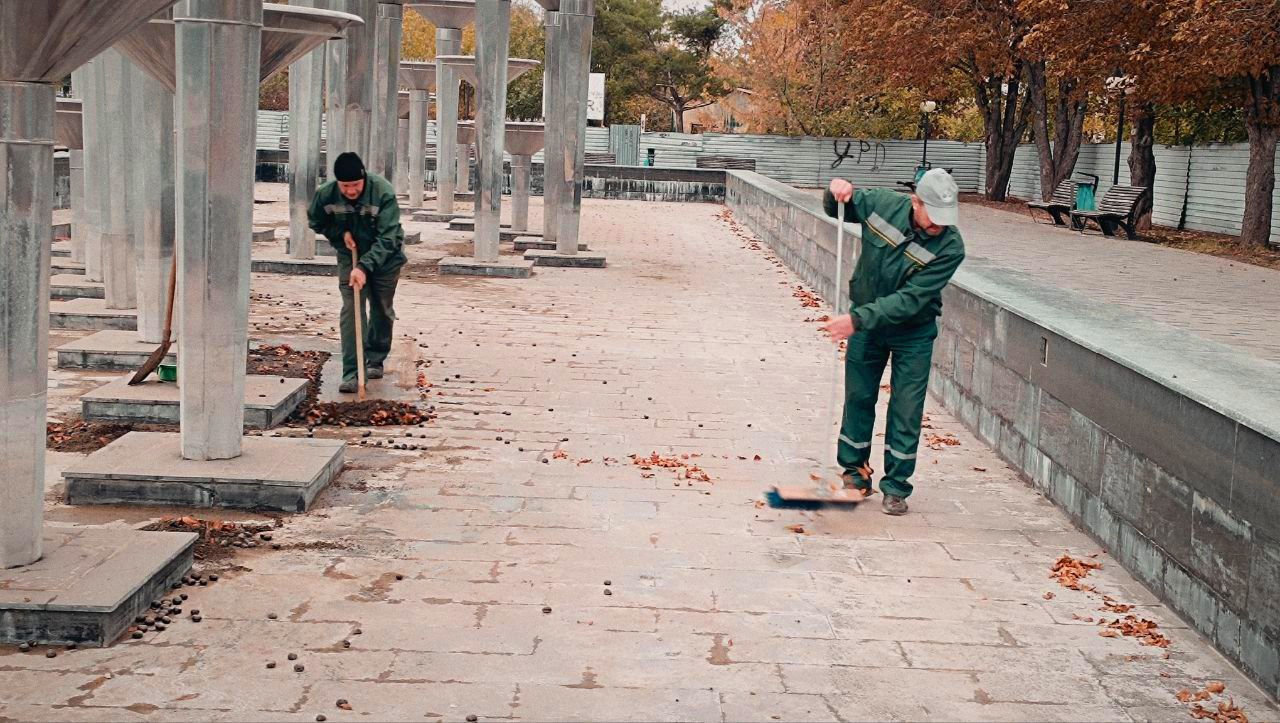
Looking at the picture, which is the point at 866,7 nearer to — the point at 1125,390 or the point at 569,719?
the point at 1125,390

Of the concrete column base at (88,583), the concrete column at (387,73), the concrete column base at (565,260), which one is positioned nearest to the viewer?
the concrete column base at (88,583)

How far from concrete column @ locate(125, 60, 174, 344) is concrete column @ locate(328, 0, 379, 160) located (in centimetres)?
691

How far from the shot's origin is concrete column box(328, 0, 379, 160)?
1794cm

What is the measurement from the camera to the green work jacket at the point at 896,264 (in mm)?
7664

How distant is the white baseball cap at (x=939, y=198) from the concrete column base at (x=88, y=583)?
402 cm

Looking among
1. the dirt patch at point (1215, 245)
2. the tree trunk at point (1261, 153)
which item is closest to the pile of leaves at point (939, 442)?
the dirt patch at point (1215, 245)

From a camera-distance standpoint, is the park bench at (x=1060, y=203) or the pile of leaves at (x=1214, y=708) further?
the park bench at (x=1060, y=203)

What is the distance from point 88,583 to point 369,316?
5.45m

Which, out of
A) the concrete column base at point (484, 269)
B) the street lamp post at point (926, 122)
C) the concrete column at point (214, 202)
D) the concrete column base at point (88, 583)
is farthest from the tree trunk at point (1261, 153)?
the concrete column base at point (88, 583)

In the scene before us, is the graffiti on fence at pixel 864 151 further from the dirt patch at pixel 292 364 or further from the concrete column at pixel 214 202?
the concrete column at pixel 214 202

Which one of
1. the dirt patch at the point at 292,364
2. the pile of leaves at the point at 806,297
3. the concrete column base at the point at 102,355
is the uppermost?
the pile of leaves at the point at 806,297

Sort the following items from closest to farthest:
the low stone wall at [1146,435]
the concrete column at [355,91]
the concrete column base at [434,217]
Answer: the low stone wall at [1146,435], the concrete column at [355,91], the concrete column base at [434,217]

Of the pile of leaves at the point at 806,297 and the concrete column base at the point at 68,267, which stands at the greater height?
the concrete column base at the point at 68,267

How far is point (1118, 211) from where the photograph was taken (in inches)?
1070
